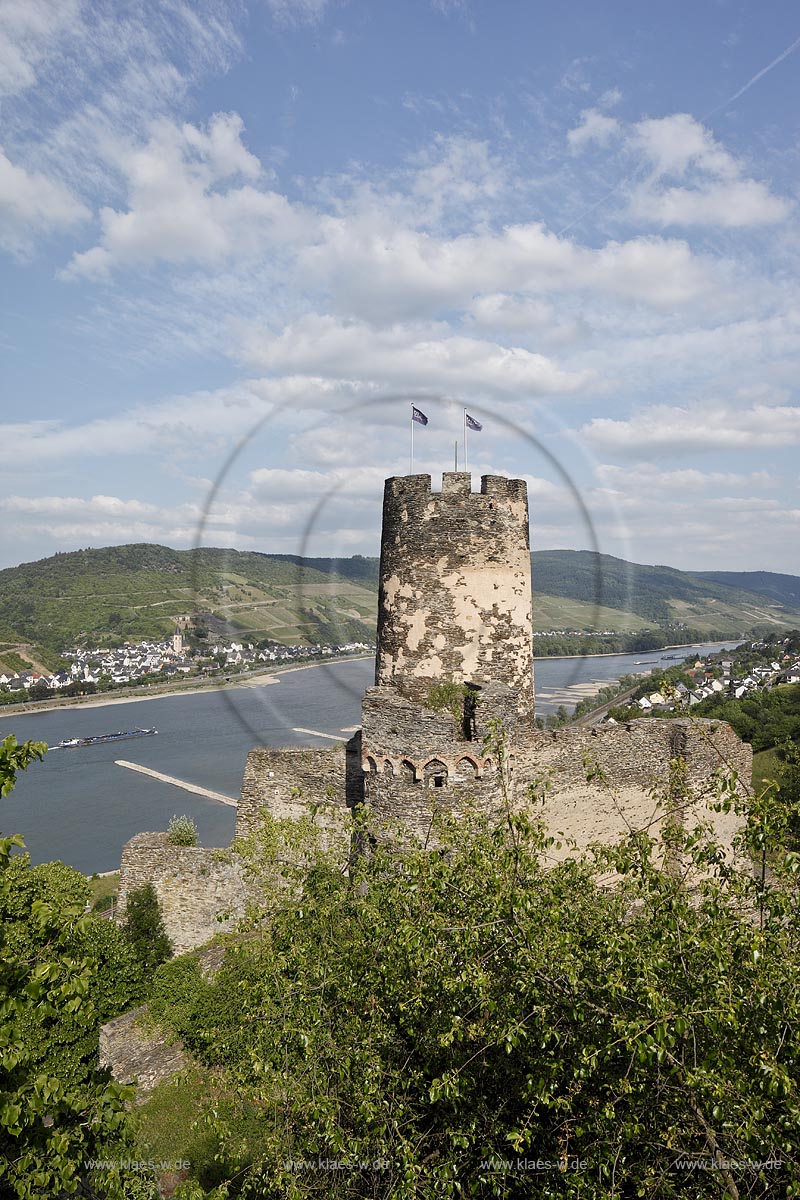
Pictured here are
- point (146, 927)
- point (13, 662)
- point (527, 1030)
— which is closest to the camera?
point (527, 1030)

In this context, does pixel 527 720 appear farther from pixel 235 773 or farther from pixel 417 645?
pixel 235 773

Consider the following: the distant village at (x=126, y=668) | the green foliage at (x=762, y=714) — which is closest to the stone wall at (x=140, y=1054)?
the green foliage at (x=762, y=714)

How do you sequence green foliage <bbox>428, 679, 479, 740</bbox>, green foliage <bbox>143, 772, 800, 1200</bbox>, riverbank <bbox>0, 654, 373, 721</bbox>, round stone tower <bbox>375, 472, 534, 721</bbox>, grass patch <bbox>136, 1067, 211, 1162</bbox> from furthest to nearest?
riverbank <bbox>0, 654, 373, 721</bbox>, round stone tower <bbox>375, 472, 534, 721</bbox>, green foliage <bbox>428, 679, 479, 740</bbox>, grass patch <bbox>136, 1067, 211, 1162</bbox>, green foliage <bbox>143, 772, 800, 1200</bbox>

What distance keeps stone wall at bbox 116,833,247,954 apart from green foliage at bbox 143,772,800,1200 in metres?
12.4

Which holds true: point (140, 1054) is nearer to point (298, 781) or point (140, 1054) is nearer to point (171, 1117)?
point (171, 1117)

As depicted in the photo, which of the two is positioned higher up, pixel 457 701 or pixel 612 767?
pixel 457 701

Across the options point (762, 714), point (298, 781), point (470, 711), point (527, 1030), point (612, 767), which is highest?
point (470, 711)

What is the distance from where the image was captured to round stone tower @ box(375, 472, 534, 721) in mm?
15938

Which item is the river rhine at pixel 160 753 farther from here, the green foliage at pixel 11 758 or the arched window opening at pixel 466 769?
the green foliage at pixel 11 758

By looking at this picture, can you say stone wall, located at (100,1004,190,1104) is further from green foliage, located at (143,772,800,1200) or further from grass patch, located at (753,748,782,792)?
grass patch, located at (753,748,782,792)

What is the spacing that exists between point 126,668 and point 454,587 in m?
168

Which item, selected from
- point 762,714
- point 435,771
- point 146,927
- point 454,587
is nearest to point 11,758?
point 435,771

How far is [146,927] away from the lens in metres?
20.7

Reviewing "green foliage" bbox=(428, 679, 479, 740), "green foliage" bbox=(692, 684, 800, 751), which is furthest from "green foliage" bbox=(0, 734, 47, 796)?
"green foliage" bbox=(692, 684, 800, 751)
